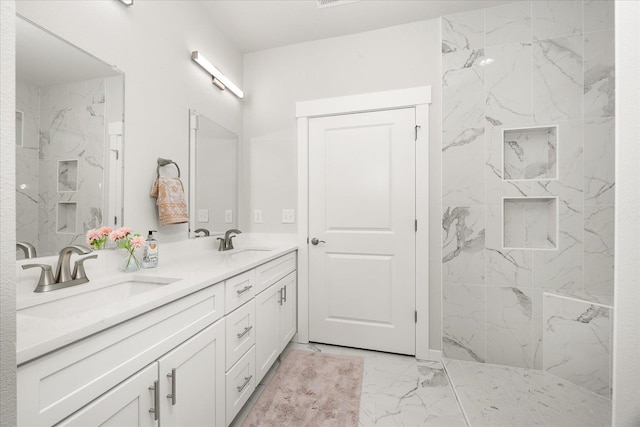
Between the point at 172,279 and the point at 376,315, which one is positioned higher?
the point at 172,279

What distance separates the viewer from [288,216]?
248 cm

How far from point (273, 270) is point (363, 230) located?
832 millimetres

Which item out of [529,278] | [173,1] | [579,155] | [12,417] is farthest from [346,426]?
[173,1]

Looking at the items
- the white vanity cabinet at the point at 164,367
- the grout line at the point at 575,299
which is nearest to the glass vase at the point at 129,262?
the white vanity cabinet at the point at 164,367

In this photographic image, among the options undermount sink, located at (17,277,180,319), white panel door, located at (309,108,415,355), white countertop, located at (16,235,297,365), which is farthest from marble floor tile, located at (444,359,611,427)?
undermount sink, located at (17,277,180,319)

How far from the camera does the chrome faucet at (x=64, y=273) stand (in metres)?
1.02

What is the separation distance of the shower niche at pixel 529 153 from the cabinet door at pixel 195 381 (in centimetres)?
218

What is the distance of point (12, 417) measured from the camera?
436 millimetres

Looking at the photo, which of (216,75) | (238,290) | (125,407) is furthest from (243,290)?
(216,75)

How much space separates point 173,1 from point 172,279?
175 cm

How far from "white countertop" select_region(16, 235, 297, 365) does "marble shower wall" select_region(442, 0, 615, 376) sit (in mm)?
1518

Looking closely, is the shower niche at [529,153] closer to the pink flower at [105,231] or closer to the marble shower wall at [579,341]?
the marble shower wall at [579,341]

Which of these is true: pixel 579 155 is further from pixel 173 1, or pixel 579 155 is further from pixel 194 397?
pixel 173 1

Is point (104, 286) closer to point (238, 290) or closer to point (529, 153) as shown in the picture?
point (238, 290)
